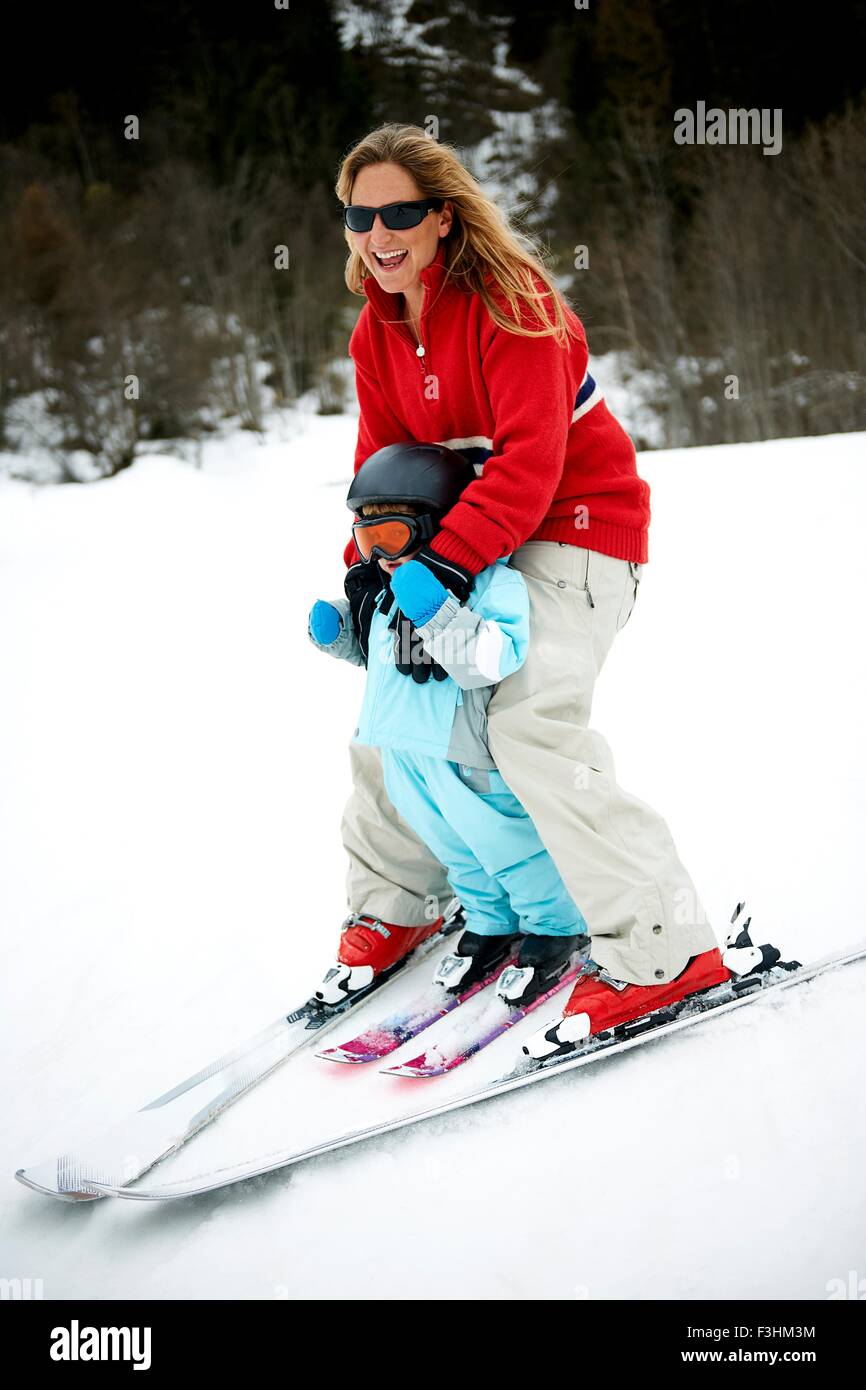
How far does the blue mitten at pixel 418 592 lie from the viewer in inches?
69.7

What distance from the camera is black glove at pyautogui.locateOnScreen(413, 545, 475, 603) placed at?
181 cm

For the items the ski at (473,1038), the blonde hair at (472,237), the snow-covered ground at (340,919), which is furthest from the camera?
the ski at (473,1038)

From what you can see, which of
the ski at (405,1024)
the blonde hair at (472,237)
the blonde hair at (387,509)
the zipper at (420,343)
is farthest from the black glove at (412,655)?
the ski at (405,1024)

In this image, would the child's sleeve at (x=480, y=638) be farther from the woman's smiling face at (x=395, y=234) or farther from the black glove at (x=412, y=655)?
the woman's smiling face at (x=395, y=234)

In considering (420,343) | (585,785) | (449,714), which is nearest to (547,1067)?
(585,785)

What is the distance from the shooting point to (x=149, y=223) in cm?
2227

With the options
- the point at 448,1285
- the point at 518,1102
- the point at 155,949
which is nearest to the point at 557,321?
the point at 518,1102

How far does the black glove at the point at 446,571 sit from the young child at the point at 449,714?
2 centimetres

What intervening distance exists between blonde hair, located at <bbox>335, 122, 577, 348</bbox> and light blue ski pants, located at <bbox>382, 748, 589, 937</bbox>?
946 mm

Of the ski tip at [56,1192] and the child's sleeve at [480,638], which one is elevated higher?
the child's sleeve at [480,638]

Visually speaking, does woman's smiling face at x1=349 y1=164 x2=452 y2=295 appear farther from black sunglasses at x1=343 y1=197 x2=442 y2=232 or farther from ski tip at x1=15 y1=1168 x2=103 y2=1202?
ski tip at x1=15 y1=1168 x2=103 y2=1202

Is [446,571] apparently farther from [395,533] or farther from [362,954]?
Result: [362,954]

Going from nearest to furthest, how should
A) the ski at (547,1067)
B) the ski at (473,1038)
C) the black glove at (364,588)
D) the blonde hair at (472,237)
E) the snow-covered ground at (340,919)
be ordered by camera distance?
the snow-covered ground at (340,919), the ski at (547,1067), the blonde hair at (472,237), the ski at (473,1038), the black glove at (364,588)

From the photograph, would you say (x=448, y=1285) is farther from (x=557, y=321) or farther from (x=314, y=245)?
(x=314, y=245)
